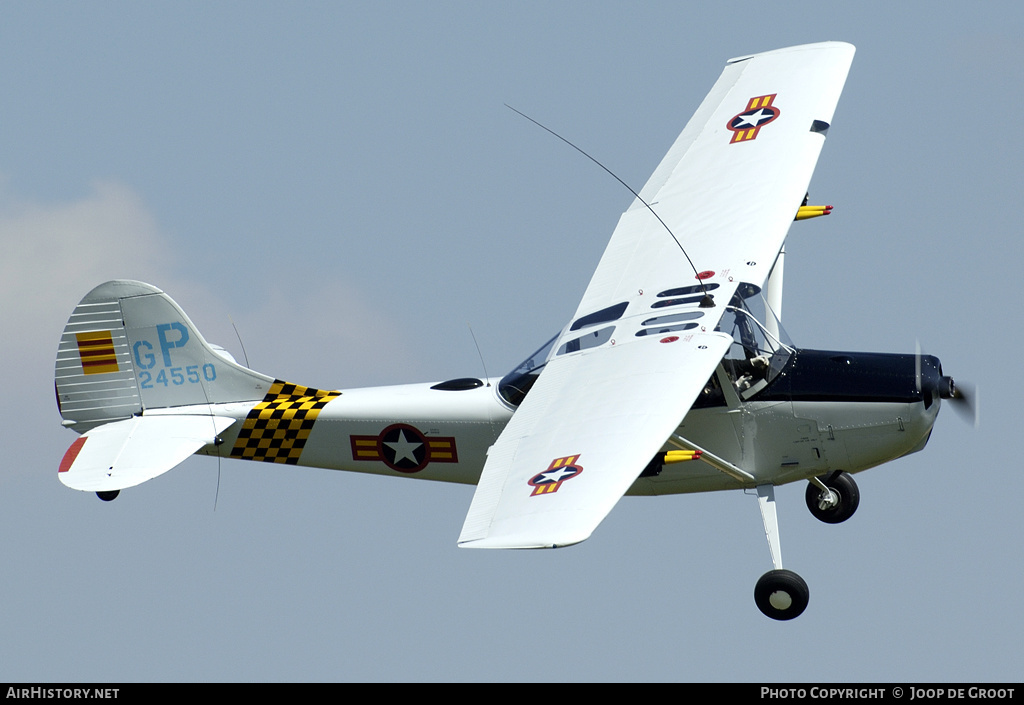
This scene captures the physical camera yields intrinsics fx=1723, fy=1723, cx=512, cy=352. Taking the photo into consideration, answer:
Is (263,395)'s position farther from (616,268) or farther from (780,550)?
(780,550)

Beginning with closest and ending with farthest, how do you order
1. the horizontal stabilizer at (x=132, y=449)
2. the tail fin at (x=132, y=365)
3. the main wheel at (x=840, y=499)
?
the horizontal stabilizer at (x=132, y=449)
the main wheel at (x=840, y=499)
the tail fin at (x=132, y=365)

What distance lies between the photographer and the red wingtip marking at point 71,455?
1638cm

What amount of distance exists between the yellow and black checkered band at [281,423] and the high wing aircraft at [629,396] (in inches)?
0.8

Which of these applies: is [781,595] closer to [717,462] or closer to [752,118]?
[717,462]

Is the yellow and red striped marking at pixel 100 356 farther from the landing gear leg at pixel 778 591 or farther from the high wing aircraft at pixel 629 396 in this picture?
the landing gear leg at pixel 778 591

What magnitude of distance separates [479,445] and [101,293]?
13.8 ft

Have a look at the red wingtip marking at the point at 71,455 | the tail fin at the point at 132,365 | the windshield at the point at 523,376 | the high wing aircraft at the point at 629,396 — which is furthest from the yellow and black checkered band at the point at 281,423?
the windshield at the point at 523,376

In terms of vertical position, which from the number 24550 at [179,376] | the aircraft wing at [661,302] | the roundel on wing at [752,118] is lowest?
the number 24550 at [179,376]

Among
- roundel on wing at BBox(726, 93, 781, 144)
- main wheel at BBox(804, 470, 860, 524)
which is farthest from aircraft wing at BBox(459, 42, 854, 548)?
main wheel at BBox(804, 470, 860, 524)

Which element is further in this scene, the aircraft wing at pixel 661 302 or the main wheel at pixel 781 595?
the main wheel at pixel 781 595

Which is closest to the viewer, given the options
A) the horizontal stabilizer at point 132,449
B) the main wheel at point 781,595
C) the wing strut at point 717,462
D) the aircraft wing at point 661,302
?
the aircraft wing at point 661,302

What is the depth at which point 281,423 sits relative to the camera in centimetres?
1700

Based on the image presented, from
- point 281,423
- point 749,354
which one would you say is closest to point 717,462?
point 749,354

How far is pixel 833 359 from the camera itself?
50.3 feet
